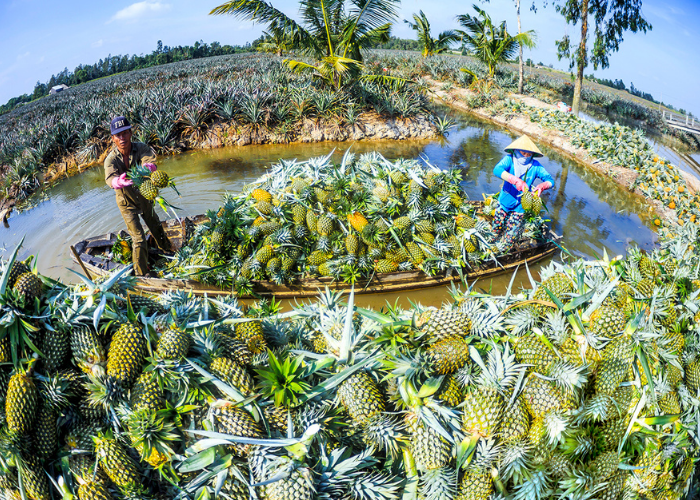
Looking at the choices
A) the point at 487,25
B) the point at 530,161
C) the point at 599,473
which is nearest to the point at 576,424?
the point at 599,473

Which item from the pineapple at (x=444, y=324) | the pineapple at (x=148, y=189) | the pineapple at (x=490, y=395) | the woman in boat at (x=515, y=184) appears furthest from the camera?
the woman in boat at (x=515, y=184)

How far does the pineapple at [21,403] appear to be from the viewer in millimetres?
1480

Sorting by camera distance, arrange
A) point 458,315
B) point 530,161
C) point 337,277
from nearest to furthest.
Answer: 1. point 458,315
2. point 337,277
3. point 530,161

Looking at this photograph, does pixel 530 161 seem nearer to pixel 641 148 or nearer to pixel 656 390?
pixel 656 390

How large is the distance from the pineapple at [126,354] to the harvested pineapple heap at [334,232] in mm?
2809

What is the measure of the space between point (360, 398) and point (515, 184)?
4.19 m

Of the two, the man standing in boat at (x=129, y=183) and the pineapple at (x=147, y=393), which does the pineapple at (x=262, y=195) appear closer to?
the man standing in boat at (x=129, y=183)

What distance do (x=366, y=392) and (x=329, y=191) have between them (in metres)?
3.47

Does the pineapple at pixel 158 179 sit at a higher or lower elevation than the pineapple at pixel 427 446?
higher

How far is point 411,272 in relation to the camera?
4836 mm

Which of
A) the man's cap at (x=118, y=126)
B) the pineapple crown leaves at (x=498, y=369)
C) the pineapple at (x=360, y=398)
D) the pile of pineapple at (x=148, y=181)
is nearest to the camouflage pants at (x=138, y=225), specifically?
the man's cap at (x=118, y=126)

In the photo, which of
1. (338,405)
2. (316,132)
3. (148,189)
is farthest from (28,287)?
(316,132)

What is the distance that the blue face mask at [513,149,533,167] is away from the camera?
16.1 ft

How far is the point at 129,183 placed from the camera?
14.4 feet
